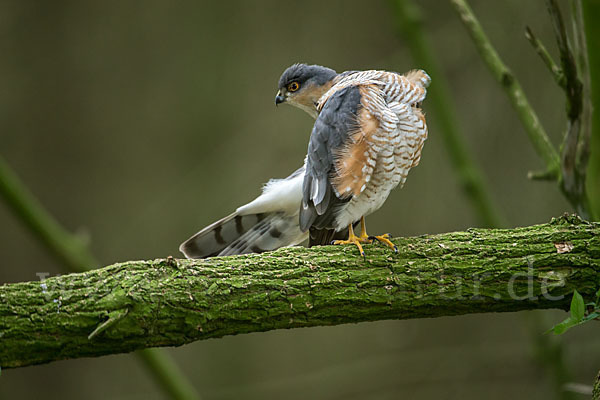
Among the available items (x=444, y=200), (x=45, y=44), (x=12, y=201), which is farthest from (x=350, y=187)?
(x=45, y=44)

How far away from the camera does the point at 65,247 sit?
300 centimetres

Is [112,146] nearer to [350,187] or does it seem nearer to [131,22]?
[131,22]

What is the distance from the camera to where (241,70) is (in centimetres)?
543

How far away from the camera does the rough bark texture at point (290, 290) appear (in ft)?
5.70

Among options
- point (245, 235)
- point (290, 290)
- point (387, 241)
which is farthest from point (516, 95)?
point (290, 290)

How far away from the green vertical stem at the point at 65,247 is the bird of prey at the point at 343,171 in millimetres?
797

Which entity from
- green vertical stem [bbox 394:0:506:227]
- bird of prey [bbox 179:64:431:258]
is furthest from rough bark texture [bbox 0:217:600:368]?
green vertical stem [bbox 394:0:506:227]

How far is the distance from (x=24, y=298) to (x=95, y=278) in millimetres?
206

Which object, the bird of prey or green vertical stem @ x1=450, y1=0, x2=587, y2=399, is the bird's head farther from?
green vertical stem @ x1=450, y1=0, x2=587, y2=399

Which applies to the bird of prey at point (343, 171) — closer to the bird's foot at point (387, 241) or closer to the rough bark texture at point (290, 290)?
the bird's foot at point (387, 241)

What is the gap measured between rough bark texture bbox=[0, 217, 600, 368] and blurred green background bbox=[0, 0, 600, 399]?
258 cm

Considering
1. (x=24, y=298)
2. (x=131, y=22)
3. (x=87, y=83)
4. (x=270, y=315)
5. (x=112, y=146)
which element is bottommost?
(x=270, y=315)

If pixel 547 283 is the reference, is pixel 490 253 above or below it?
above

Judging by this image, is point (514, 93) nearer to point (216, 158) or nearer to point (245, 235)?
point (245, 235)
